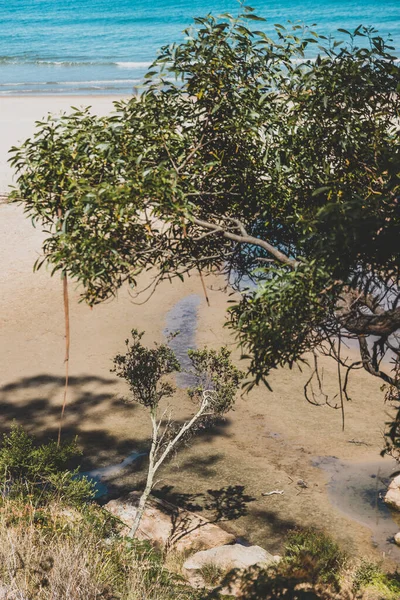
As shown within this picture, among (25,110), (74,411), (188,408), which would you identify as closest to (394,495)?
(188,408)

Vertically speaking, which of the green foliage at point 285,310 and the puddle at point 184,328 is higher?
the green foliage at point 285,310

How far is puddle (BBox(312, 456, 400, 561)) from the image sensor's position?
1365cm

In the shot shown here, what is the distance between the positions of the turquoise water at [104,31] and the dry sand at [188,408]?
39877 millimetres

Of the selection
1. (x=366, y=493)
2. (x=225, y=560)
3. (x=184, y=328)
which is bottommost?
(x=225, y=560)

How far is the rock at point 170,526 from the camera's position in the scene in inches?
513

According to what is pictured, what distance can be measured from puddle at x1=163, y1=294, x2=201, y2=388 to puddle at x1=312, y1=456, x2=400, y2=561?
4999mm

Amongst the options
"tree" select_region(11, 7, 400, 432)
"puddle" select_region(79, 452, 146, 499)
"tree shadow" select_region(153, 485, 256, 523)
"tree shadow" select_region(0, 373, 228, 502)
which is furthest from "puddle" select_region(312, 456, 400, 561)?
"tree" select_region(11, 7, 400, 432)

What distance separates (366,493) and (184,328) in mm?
8858

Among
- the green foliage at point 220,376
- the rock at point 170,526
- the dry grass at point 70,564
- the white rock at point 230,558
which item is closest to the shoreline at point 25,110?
the rock at point 170,526

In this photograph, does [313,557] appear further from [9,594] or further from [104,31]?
[104,31]

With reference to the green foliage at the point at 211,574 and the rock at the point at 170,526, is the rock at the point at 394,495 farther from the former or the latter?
the green foliage at the point at 211,574

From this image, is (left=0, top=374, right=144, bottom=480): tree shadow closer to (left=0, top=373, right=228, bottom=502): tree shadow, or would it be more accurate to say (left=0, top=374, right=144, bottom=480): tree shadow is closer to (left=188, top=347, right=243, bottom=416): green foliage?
(left=0, top=373, right=228, bottom=502): tree shadow


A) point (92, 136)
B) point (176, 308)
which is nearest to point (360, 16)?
point (176, 308)

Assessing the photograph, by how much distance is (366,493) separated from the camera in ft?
48.5
